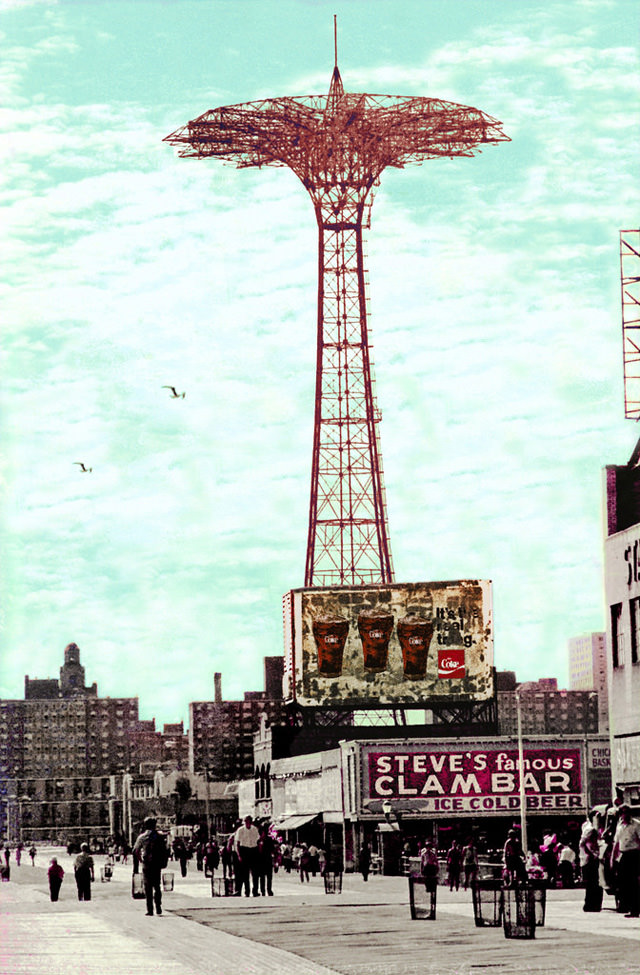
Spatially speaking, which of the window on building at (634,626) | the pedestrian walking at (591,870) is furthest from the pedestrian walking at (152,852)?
the window on building at (634,626)

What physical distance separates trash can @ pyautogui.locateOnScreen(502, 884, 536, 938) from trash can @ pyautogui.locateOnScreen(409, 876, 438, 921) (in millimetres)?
4778

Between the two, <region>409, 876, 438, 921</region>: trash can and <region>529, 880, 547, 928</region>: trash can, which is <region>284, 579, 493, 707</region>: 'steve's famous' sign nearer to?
<region>409, 876, 438, 921</region>: trash can

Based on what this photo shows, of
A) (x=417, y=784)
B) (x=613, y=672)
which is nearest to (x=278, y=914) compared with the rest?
(x=613, y=672)

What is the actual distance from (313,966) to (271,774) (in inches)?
3384

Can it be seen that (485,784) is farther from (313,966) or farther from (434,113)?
(313,966)

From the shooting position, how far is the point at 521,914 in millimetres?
24656

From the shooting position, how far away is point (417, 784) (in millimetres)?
80438

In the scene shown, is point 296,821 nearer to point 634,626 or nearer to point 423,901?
point 634,626

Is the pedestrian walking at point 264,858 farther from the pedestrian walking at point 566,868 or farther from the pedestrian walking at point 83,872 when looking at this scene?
the pedestrian walking at point 566,868

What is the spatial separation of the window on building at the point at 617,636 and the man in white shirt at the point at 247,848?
12.0 meters

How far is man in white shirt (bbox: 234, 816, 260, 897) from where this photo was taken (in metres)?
37.3

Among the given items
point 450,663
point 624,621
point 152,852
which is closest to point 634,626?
point 624,621

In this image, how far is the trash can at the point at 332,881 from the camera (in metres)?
43.9

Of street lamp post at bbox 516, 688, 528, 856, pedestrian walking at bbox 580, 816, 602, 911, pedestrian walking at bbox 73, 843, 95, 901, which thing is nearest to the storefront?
street lamp post at bbox 516, 688, 528, 856
